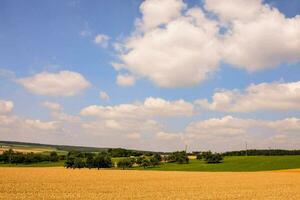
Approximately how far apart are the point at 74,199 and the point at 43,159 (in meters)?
143

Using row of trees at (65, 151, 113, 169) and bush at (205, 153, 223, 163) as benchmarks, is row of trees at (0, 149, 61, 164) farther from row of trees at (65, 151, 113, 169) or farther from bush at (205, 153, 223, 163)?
bush at (205, 153, 223, 163)

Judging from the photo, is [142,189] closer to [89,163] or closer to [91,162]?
[91,162]

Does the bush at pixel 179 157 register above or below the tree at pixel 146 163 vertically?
above

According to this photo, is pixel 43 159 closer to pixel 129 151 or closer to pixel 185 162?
pixel 129 151

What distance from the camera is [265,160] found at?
5177 inches

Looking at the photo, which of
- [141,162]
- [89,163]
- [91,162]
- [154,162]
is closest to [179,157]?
[154,162]

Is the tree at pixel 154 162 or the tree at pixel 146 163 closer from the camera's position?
the tree at pixel 146 163

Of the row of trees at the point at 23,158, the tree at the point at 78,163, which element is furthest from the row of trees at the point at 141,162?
the row of trees at the point at 23,158

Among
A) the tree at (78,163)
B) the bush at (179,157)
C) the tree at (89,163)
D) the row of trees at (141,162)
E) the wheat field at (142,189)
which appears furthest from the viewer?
the bush at (179,157)

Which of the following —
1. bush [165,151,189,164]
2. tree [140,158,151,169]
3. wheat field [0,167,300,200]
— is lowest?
wheat field [0,167,300,200]

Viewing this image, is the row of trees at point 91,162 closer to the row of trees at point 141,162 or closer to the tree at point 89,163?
the tree at point 89,163

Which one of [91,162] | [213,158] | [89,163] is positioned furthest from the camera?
[213,158]

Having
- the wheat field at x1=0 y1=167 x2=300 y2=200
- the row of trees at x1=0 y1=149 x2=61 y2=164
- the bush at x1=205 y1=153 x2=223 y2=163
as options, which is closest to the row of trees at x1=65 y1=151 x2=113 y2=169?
the row of trees at x1=0 y1=149 x2=61 y2=164

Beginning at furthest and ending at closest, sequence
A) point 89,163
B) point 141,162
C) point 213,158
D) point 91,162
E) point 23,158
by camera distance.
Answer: point 23,158
point 213,158
point 141,162
point 89,163
point 91,162
